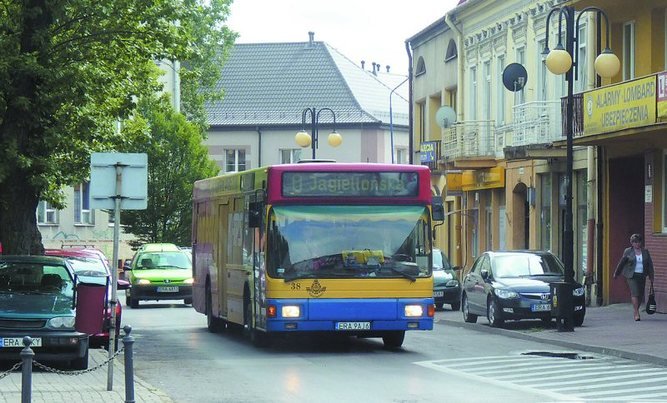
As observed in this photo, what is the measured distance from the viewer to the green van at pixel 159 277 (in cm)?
4225

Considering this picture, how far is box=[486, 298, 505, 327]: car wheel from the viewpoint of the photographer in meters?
29.2

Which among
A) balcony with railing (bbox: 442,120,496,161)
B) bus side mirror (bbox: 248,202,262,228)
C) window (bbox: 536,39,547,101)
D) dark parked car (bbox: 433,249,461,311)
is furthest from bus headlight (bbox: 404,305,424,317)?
balcony with railing (bbox: 442,120,496,161)

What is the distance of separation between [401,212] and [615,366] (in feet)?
12.7

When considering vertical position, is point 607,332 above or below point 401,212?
below

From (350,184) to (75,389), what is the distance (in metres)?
6.83

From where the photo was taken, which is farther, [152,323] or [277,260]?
[152,323]

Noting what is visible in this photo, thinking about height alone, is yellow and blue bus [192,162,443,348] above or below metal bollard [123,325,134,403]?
above

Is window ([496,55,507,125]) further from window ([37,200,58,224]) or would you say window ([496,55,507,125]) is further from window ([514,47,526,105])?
window ([37,200,58,224])

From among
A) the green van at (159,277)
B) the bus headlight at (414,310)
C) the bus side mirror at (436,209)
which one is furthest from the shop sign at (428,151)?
the bus headlight at (414,310)

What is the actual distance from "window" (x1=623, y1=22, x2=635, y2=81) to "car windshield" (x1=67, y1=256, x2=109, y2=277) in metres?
13.9

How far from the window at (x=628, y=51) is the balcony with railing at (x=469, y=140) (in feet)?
34.6

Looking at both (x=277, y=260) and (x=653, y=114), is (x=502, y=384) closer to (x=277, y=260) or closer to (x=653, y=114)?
(x=277, y=260)

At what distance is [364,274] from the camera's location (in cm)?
2219

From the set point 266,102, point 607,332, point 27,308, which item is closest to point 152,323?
point 607,332
